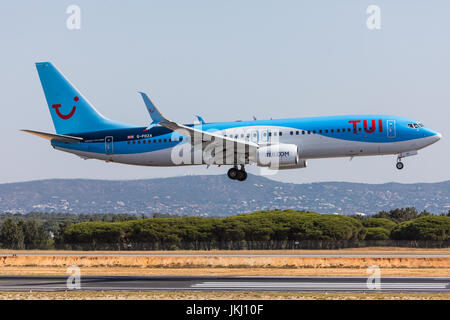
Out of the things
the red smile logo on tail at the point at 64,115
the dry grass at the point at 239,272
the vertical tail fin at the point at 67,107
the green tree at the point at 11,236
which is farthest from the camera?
the green tree at the point at 11,236

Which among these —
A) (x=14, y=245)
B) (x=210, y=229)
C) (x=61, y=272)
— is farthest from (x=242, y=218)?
(x=61, y=272)

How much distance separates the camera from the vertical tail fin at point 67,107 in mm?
62188

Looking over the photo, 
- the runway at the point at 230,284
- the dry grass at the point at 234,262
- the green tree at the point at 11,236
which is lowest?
the green tree at the point at 11,236

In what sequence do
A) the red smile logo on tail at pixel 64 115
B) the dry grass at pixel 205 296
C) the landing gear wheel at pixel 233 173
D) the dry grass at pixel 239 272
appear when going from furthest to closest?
the red smile logo on tail at pixel 64 115
the landing gear wheel at pixel 233 173
the dry grass at pixel 239 272
the dry grass at pixel 205 296

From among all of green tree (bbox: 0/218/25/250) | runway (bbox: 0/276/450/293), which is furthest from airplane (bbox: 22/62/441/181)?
green tree (bbox: 0/218/25/250)

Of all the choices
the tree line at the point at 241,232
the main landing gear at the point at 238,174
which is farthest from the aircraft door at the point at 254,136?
the tree line at the point at 241,232

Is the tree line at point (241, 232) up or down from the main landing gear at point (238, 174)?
down

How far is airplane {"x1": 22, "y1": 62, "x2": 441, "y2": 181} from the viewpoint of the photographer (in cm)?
5212

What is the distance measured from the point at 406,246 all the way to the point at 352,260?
27861mm

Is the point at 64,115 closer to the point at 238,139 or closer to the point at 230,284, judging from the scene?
the point at 238,139

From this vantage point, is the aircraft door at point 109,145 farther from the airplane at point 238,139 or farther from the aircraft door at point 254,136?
the aircraft door at point 254,136

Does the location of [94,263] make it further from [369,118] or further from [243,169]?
[369,118]

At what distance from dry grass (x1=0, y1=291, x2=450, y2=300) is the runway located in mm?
2248

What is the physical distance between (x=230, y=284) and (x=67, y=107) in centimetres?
3018
